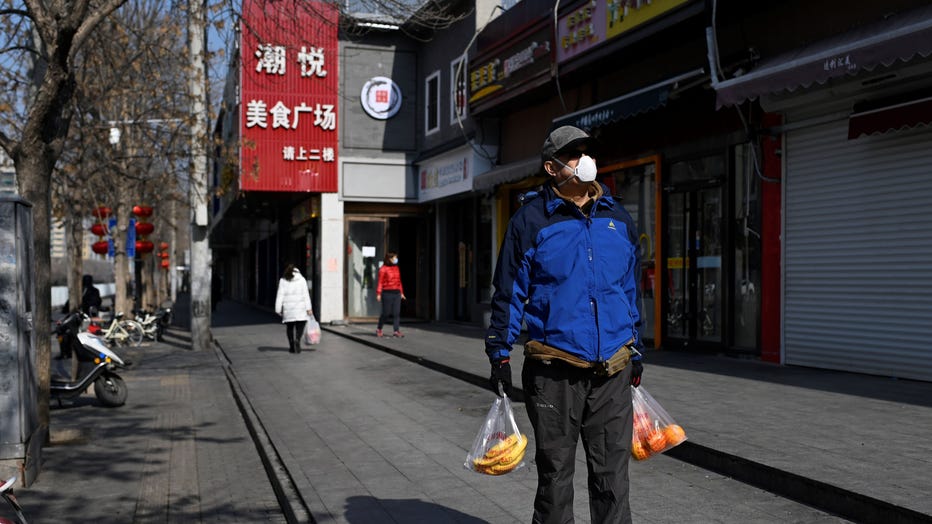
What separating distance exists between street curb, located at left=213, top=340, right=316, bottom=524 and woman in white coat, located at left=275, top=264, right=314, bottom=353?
17.5 ft

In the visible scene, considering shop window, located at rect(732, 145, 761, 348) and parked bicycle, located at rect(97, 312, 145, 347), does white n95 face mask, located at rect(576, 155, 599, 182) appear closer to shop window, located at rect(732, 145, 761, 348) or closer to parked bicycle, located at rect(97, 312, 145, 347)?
shop window, located at rect(732, 145, 761, 348)

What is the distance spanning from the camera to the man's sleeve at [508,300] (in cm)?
412

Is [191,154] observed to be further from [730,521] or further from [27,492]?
[730,521]

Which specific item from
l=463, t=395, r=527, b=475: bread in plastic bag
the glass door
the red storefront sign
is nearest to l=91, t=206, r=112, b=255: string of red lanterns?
the red storefront sign

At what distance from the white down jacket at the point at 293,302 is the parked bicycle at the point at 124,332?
5338mm

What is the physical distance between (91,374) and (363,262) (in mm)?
16268

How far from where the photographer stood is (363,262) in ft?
89.2

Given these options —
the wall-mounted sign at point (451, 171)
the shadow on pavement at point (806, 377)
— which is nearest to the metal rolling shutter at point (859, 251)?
the shadow on pavement at point (806, 377)

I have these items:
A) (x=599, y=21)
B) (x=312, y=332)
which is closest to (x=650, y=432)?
(x=599, y=21)

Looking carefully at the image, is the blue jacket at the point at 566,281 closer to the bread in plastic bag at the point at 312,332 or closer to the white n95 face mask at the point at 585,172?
the white n95 face mask at the point at 585,172

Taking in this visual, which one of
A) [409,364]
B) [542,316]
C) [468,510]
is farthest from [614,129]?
[542,316]

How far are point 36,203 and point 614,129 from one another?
10092 mm

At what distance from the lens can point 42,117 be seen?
8.59 m

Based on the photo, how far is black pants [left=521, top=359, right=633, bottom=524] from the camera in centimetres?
409
